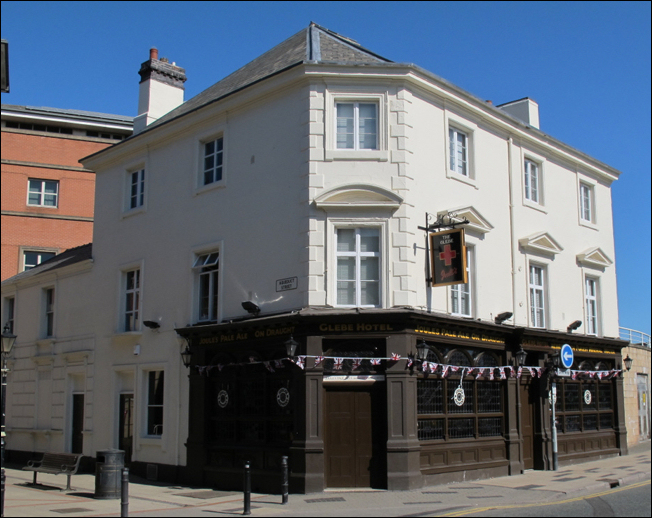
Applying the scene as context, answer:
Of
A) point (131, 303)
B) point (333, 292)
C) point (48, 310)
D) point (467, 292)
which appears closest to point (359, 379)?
point (333, 292)

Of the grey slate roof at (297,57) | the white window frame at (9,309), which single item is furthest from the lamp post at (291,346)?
the white window frame at (9,309)

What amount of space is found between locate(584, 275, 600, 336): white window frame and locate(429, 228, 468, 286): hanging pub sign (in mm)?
8462

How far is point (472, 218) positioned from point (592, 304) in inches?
300

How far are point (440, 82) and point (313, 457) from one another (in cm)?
923

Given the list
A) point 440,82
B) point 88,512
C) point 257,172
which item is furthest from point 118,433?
point 440,82

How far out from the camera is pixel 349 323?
51.2 ft

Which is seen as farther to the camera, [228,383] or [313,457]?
[228,383]

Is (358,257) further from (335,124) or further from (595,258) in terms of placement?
(595,258)

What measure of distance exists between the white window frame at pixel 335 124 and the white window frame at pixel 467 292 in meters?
3.57

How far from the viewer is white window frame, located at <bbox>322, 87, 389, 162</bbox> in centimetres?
1658

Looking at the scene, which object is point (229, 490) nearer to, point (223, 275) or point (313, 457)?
point (313, 457)

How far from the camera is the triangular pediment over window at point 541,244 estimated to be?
20047mm

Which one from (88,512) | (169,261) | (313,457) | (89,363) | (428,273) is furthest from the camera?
(89,363)

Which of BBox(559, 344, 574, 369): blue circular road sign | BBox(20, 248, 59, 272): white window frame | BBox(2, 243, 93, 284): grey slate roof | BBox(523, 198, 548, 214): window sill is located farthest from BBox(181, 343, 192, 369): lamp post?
BBox(20, 248, 59, 272): white window frame
